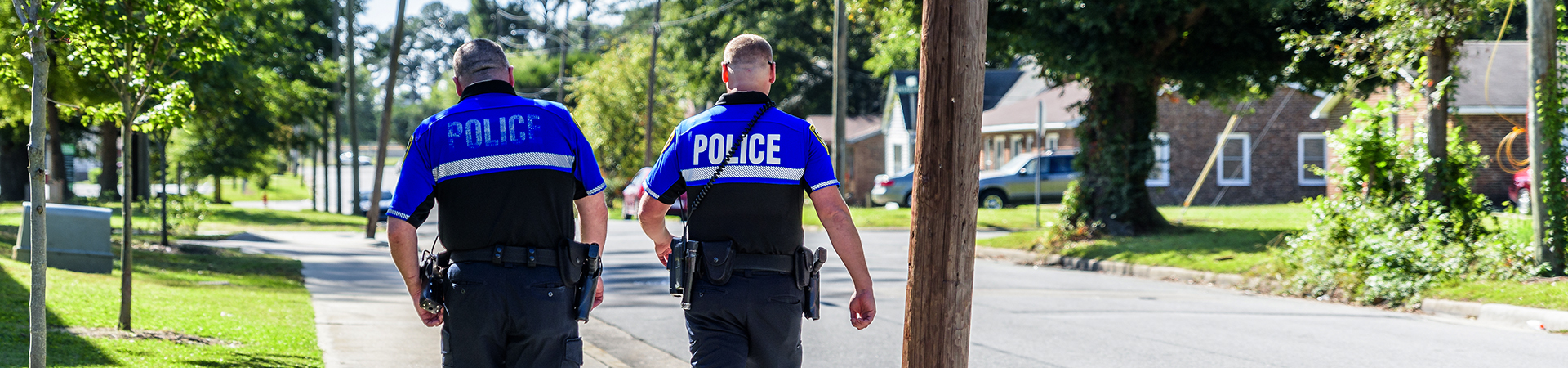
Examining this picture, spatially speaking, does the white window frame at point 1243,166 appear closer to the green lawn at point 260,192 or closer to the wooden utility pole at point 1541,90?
the wooden utility pole at point 1541,90

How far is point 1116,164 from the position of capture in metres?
17.2

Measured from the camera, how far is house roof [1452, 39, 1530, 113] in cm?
2427

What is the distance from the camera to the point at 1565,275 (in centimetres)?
1027

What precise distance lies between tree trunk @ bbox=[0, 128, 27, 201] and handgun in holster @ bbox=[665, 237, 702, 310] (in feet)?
125

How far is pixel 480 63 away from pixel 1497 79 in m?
26.7

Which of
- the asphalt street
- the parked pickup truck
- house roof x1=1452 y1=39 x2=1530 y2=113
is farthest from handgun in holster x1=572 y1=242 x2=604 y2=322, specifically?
the parked pickup truck

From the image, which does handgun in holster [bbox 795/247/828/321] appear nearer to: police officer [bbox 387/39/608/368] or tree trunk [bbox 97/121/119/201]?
police officer [bbox 387/39/608/368]

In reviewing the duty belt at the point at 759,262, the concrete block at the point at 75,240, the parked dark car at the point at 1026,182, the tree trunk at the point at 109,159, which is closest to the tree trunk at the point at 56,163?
the tree trunk at the point at 109,159

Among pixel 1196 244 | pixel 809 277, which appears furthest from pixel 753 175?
pixel 1196 244

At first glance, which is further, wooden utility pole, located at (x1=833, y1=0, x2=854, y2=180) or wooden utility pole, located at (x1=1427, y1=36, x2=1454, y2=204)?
wooden utility pole, located at (x1=833, y1=0, x2=854, y2=180)

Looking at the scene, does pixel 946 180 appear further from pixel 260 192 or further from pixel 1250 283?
pixel 260 192

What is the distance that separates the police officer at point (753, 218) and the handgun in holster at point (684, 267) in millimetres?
30

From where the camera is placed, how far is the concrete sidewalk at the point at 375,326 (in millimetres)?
7324

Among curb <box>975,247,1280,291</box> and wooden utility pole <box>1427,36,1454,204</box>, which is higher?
wooden utility pole <box>1427,36,1454,204</box>
